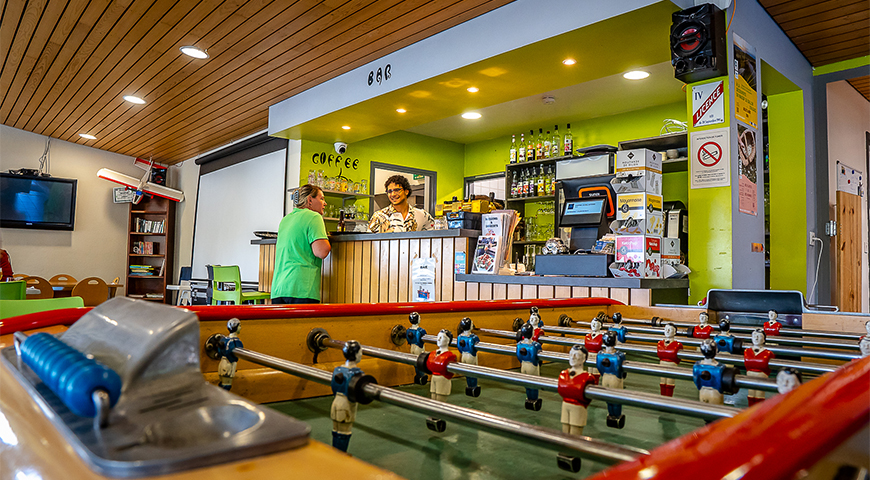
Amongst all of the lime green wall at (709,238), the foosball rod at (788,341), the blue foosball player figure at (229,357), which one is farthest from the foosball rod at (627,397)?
the lime green wall at (709,238)

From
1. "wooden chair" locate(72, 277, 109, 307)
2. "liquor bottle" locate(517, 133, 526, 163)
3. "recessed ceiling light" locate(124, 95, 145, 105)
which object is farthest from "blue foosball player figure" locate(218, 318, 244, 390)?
"wooden chair" locate(72, 277, 109, 307)

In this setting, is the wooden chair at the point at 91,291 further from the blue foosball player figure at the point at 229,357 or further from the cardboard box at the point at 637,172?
the blue foosball player figure at the point at 229,357

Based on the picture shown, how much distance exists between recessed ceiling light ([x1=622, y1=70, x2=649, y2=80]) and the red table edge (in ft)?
13.2

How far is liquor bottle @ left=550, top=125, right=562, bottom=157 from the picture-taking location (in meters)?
6.93

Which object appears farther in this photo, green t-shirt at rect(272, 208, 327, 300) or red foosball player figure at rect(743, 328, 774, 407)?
green t-shirt at rect(272, 208, 327, 300)

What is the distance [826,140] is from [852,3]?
1.36 meters

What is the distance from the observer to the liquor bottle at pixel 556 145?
6.93m

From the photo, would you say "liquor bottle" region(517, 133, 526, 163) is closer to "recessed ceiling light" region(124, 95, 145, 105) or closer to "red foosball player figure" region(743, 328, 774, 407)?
"recessed ceiling light" region(124, 95, 145, 105)

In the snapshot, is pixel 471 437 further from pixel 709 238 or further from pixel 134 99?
pixel 134 99

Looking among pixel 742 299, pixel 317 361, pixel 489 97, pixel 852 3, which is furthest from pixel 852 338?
pixel 489 97

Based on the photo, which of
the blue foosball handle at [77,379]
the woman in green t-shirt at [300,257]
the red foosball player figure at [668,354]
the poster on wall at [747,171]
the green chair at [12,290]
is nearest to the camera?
the blue foosball handle at [77,379]

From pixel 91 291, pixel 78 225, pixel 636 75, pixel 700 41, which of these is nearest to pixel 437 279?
pixel 700 41

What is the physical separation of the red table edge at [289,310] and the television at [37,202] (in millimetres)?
8759

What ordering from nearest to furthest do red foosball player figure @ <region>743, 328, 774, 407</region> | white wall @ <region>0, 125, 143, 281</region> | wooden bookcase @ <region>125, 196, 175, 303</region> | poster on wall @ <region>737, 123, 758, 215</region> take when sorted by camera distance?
red foosball player figure @ <region>743, 328, 774, 407</region> → poster on wall @ <region>737, 123, 758, 215</region> → white wall @ <region>0, 125, 143, 281</region> → wooden bookcase @ <region>125, 196, 175, 303</region>
